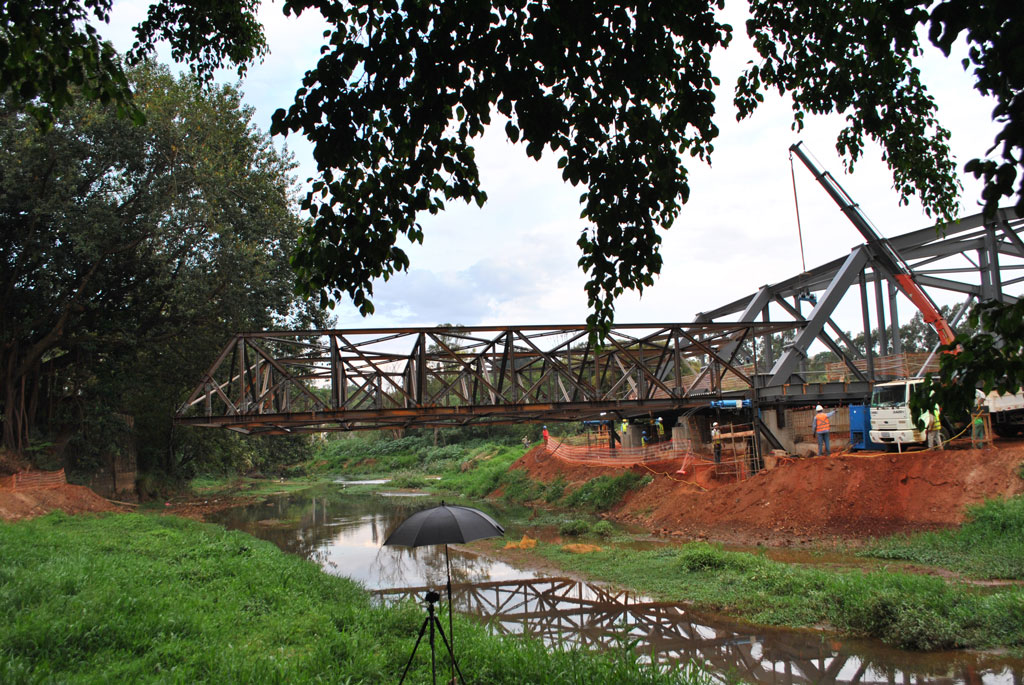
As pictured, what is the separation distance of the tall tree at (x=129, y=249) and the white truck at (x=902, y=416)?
22824 millimetres

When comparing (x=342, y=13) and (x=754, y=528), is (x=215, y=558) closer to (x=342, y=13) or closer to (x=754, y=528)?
(x=342, y=13)

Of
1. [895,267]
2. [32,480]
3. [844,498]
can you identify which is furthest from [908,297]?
[32,480]

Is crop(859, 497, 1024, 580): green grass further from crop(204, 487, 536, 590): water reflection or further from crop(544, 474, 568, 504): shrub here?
crop(544, 474, 568, 504): shrub

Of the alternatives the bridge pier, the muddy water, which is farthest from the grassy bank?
the bridge pier

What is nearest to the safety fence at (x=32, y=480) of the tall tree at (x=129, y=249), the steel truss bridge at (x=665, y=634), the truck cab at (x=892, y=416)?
the tall tree at (x=129, y=249)

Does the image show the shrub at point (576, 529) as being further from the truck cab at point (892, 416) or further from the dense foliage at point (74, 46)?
the dense foliage at point (74, 46)

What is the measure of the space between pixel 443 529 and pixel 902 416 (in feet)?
63.3

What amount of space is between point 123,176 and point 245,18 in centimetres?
2025

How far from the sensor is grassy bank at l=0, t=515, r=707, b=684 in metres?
7.25

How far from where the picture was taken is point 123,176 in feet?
81.4

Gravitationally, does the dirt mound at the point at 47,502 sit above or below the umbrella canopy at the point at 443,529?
below

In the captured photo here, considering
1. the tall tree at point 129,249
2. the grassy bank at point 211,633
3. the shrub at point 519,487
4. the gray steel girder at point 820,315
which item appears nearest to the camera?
the grassy bank at point 211,633

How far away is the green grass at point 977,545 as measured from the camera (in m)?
13.7

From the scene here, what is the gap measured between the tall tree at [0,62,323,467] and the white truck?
2282cm
